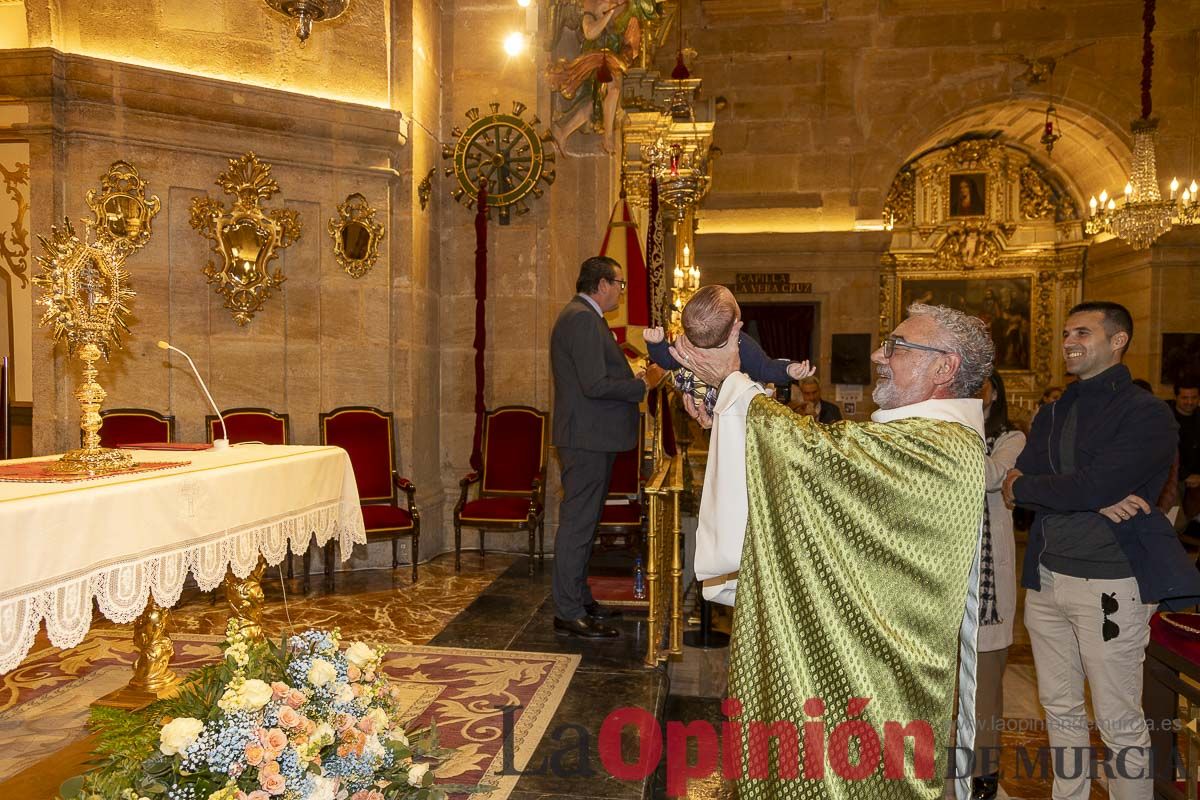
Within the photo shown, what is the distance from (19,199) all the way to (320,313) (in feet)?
10.2

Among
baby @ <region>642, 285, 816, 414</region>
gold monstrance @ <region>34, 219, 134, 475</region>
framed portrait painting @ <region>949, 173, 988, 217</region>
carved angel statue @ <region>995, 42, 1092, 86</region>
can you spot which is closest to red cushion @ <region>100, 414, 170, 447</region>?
gold monstrance @ <region>34, 219, 134, 475</region>

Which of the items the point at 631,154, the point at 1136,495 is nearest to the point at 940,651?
the point at 1136,495

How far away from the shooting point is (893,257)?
15477 mm

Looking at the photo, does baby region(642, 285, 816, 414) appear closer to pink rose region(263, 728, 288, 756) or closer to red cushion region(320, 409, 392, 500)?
pink rose region(263, 728, 288, 756)

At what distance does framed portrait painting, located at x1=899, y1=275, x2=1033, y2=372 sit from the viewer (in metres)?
15.3

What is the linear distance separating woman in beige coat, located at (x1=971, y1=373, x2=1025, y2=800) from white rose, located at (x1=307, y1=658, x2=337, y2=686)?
103 inches

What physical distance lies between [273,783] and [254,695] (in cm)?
18

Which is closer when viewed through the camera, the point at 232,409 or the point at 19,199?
the point at 232,409

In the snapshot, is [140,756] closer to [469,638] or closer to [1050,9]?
[469,638]

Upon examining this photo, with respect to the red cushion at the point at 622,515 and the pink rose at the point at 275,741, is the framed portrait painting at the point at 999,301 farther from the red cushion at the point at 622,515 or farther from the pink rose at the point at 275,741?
the pink rose at the point at 275,741

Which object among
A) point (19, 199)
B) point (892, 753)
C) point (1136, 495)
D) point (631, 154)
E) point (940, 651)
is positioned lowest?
point (892, 753)

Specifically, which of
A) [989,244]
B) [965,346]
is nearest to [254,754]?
[965,346]

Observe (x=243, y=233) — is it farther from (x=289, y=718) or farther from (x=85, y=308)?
(x=289, y=718)

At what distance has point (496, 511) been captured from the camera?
6.35m
